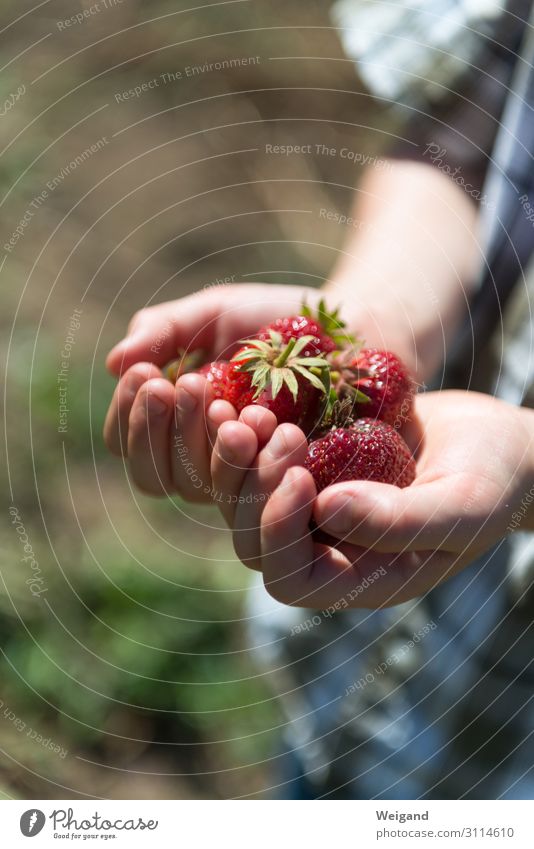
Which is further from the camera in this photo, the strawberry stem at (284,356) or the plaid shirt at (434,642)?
the plaid shirt at (434,642)

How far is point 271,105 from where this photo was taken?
2541 mm

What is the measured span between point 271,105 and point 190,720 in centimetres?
192

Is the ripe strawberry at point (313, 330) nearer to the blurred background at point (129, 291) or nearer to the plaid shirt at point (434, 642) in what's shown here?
the plaid shirt at point (434, 642)

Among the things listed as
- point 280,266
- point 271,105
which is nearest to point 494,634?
point 280,266

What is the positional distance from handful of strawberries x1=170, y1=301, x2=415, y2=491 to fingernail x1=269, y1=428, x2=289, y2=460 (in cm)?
5

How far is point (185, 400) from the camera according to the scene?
0.92 m

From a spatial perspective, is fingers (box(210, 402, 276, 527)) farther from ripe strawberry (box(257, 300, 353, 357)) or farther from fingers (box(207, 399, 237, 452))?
ripe strawberry (box(257, 300, 353, 357))

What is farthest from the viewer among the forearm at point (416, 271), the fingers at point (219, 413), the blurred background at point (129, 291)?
the blurred background at point (129, 291)

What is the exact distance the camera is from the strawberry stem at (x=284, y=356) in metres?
0.91

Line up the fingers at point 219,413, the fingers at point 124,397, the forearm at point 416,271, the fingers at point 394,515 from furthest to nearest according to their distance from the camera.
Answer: the forearm at point 416,271 → the fingers at point 124,397 → the fingers at point 219,413 → the fingers at point 394,515

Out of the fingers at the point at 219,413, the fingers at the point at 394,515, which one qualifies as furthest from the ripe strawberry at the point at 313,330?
the fingers at the point at 394,515

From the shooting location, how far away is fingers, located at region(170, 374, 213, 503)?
92 centimetres

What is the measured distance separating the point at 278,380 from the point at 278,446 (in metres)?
0.09

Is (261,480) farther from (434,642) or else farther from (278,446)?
(434,642)
